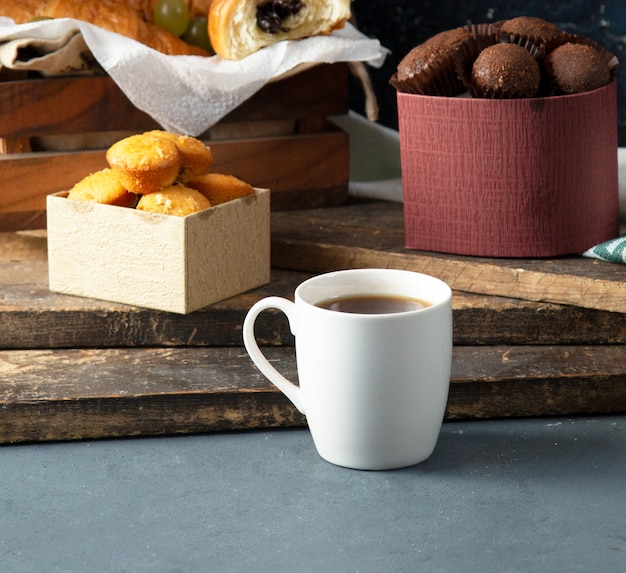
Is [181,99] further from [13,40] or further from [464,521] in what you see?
[464,521]

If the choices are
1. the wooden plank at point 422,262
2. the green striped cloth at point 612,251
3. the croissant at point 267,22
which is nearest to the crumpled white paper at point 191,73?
the croissant at point 267,22

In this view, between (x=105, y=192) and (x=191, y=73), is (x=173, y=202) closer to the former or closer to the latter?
(x=105, y=192)

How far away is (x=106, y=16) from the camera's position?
50.3 inches

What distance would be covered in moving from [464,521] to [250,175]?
2.09 feet

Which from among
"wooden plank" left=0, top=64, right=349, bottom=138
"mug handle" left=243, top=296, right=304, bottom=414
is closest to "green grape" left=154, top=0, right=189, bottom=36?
"wooden plank" left=0, top=64, right=349, bottom=138

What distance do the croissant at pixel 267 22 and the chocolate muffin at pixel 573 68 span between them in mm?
286

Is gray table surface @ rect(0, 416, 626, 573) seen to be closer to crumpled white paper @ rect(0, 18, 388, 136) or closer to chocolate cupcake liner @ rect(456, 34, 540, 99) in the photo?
chocolate cupcake liner @ rect(456, 34, 540, 99)

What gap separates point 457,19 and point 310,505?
0.94 m

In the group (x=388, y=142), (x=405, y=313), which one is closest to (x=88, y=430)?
(x=405, y=313)

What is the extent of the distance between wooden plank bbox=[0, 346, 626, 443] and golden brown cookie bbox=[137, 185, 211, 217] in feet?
0.47

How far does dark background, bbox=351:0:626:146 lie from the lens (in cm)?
147

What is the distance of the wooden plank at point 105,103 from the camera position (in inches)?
47.1

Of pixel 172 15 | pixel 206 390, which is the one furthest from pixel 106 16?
pixel 206 390

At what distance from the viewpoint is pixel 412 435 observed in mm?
847
